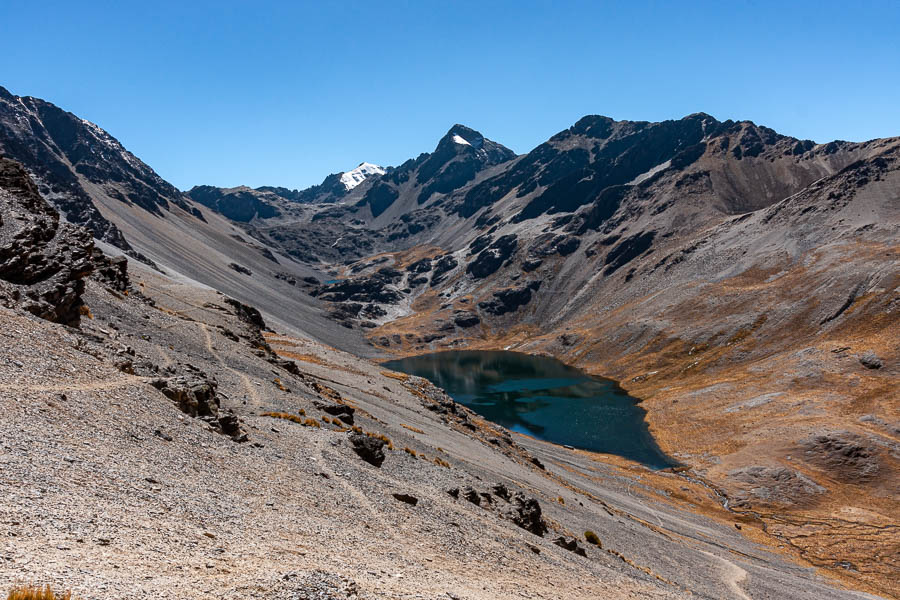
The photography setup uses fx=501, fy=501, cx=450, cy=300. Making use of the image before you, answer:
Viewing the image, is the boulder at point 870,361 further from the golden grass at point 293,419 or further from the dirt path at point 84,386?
the dirt path at point 84,386

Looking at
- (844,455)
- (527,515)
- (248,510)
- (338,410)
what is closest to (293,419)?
(338,410)

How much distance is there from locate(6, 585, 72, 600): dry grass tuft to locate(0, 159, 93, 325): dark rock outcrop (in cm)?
2348

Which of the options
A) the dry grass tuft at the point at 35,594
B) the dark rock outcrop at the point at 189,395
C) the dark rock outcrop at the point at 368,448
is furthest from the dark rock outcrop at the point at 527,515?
the dry grass tuft at the point at 35,594

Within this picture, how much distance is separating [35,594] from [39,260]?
32.0 meters

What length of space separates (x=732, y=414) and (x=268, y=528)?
104799 mm

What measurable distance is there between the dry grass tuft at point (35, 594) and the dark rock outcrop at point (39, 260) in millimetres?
23483

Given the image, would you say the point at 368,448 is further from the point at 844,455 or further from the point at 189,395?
the point at 844,455

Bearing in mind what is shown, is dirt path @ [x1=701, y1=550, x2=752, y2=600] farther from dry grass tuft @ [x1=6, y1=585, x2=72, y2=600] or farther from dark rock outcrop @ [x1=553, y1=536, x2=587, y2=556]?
dry grass tuft @ [x1=6, y1=585, x2=72, y2=600]

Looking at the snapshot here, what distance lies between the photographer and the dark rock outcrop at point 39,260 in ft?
96.2

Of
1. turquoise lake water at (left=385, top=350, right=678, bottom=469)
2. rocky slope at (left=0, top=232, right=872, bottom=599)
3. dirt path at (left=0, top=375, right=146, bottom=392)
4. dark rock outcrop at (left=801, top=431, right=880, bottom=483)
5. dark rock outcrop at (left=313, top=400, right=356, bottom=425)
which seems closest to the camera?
rocky slope at (left=0, top=232, right=872, bottom=599)

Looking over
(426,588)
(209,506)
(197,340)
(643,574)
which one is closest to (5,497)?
(209,506)

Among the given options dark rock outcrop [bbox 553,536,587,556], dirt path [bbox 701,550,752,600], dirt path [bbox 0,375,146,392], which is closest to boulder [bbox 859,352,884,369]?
dirt path [bbox 701,550,752,600]

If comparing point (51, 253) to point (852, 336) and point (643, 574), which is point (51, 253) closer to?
point (643, 574)

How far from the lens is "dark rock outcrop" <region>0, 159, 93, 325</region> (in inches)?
1154
